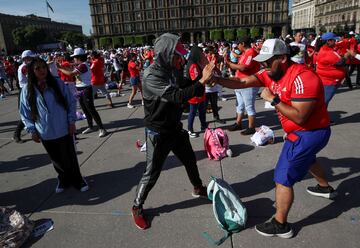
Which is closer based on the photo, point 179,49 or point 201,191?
point 179,49

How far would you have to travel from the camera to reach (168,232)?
3.00 m

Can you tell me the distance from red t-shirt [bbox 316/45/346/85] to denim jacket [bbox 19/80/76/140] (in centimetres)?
476

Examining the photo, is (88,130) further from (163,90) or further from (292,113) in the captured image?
(292,113)

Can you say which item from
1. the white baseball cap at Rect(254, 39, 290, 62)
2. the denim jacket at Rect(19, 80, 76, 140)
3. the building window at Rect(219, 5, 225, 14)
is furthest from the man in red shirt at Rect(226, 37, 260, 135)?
the building window at Rect(219, 5, 225, 14)

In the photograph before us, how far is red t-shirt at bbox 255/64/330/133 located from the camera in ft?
7.96

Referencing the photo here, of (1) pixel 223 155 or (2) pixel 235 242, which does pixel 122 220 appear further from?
(1) pixel 223 155

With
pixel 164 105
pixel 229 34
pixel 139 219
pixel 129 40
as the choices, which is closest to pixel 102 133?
pixel 139 219

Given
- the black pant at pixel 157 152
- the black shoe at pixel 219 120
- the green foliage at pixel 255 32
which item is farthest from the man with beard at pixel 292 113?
the green foliage at pixel 255 32

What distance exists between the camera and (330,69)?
5.69 meters

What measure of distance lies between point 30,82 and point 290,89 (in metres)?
2.98

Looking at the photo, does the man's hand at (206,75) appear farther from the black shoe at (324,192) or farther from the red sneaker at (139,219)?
the black shoe at (324,192)

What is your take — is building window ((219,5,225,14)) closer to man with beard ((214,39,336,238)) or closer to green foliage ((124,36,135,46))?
green foliage ((124,36,135,46))

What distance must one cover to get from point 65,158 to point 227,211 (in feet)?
7.44

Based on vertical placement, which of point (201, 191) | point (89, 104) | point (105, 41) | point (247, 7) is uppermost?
point (247, 7)
